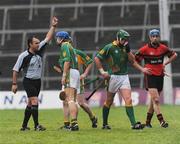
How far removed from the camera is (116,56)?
15.4 meters

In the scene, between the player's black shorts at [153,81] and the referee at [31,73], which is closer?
the referee at [31,73]

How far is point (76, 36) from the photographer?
38.6 metres

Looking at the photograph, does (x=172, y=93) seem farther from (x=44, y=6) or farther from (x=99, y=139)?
(x=99, y=139)

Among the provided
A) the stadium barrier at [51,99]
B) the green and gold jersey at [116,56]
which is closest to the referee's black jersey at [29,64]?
the green and gold jersey at [116,56]

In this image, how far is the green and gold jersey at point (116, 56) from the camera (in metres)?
15.4

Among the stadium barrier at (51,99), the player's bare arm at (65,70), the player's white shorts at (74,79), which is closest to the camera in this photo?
the player's bare arm at (65,70)

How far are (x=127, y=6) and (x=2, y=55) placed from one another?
7770mm

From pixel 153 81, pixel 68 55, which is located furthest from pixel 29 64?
pixel 153 81

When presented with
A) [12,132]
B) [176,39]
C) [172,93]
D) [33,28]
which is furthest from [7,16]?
[12,132]

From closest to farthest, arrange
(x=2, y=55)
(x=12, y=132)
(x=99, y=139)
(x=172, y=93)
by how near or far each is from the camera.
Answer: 1. (x=99, y=139)
2. (x=12, y=132)
3. (x=172, y=93)
4. (x=2, y=55)

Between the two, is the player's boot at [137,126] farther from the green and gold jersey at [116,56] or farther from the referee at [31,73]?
the referee at [31,73]

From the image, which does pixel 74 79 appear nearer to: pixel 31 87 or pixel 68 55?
pixel 68 55

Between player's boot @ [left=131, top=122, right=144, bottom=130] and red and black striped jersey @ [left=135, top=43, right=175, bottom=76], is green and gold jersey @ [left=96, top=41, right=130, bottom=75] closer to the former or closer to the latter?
red and black striped jersey @ [left=135, top=43, right=175, bottom=76]

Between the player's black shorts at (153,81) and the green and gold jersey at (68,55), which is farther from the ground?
the green and gold jersey at (68,55)
